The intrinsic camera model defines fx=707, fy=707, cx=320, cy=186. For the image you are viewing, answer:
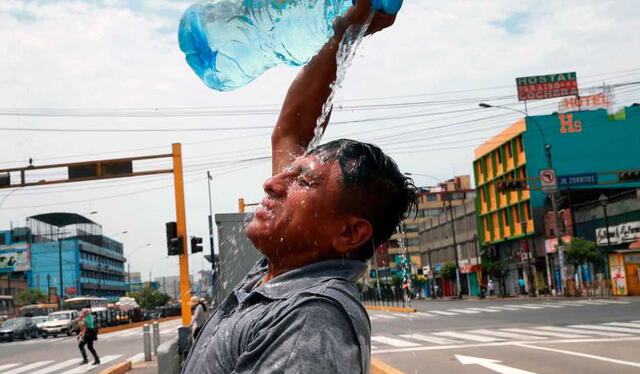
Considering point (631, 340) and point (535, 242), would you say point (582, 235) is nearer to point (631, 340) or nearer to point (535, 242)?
point (535, 242)

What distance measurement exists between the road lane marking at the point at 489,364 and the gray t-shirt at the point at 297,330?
34.4 feet

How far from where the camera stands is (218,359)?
5.16 feet

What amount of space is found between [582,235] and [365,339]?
5070 centimetres

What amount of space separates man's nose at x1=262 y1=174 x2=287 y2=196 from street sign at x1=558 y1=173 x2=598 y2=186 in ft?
145

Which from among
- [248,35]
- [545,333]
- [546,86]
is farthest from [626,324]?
[546,86]

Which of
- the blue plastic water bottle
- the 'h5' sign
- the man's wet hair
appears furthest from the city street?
the 'h5' sign

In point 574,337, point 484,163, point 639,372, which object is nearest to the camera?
point 639,372

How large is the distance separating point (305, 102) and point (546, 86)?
6166cm

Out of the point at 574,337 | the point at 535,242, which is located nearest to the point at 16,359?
the point at 574,337

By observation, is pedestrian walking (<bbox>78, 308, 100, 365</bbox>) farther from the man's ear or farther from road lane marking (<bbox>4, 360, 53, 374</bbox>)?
the man's ear

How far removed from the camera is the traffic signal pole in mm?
16188

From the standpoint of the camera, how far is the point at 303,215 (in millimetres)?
1763

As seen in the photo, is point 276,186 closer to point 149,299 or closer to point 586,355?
point 586,355

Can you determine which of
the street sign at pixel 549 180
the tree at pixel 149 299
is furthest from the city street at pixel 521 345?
the tree at pixel 149 299
